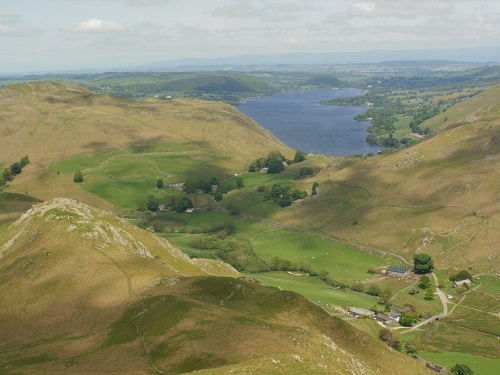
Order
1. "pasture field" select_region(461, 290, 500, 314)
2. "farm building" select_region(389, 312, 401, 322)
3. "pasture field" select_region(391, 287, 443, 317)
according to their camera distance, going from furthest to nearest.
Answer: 1. "pasture field" select_region(391, 287, 443, 317)
2. "pasture field" select_region(461, 290, 500, 314)
3. "farm building" select_region(389, 312, 401, 322)

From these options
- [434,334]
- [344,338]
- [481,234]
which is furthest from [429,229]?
[344,338]

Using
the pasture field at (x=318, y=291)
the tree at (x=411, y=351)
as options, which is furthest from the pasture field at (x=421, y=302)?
the tree at (x=411, y=351)

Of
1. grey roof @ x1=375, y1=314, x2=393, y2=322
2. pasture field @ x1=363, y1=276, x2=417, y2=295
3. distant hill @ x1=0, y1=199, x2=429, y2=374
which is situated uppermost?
distant hill @ x1=0, y1=199, x2=429, y2=374

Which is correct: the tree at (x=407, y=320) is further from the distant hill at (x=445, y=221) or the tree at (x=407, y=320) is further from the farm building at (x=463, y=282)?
the distant hill at (x=445, y=221)

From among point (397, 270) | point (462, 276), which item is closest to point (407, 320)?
point (397, 270)

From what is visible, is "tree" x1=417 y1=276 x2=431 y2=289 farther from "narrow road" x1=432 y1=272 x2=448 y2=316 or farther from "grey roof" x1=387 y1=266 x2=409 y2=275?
"grey roof" x1=387 y1=266 x2=409 y2=275

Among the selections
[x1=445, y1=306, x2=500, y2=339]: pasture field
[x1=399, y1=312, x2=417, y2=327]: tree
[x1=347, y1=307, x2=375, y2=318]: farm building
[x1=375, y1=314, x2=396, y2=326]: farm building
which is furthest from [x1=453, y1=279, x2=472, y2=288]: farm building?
Answer: [x1=347, y1=307, x2=375, y2=318]: farm building

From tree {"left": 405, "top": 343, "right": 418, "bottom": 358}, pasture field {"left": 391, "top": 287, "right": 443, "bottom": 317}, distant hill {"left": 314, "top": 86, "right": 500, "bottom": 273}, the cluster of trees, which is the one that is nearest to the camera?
tree {"left": 405, "top": 343, "right": 418, "bottom": 358}

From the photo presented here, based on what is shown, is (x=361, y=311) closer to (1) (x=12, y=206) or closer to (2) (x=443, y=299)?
(2) (x=443, y=299)

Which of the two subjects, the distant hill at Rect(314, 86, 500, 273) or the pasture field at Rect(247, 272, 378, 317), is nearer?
the pasture field at Rect(247, 272, 378, 317)
